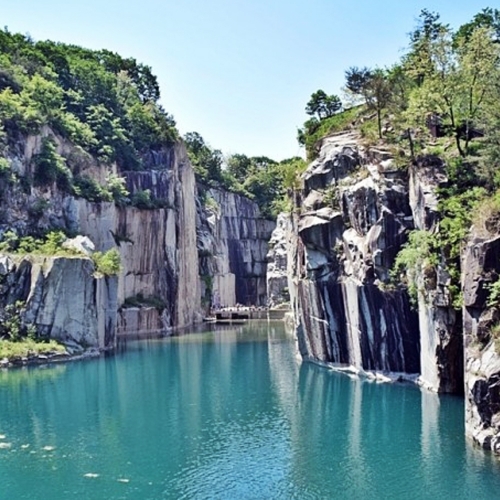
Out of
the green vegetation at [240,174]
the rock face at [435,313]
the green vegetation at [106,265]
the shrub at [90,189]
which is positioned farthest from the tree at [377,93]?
the green vegetation at [240,174]

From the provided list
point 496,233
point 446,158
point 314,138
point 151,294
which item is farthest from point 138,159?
point 496,233

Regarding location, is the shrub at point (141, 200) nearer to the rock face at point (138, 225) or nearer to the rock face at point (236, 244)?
the rock face at point (138, 225)

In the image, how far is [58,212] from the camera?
176 feet

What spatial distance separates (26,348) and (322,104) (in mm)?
33389

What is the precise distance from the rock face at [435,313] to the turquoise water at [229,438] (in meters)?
1.21

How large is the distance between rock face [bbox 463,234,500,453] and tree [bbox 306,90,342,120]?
38.5 m

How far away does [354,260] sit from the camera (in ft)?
117

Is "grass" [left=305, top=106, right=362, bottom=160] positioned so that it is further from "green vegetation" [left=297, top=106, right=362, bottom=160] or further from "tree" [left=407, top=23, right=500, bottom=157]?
"tree" [left=407, top=23, right=500, bottom=157]

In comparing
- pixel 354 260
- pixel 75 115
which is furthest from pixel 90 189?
Answer: pixel 354 260

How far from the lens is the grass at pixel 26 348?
4171cm

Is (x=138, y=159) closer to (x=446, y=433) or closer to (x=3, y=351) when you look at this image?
(x=3, y=351)

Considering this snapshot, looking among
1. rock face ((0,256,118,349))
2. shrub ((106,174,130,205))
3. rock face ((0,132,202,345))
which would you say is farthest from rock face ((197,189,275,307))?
rock face ((0,256,118,349))

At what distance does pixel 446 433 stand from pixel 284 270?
54.6 meters

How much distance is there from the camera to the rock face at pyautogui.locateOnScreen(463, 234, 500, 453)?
21.3 metres
